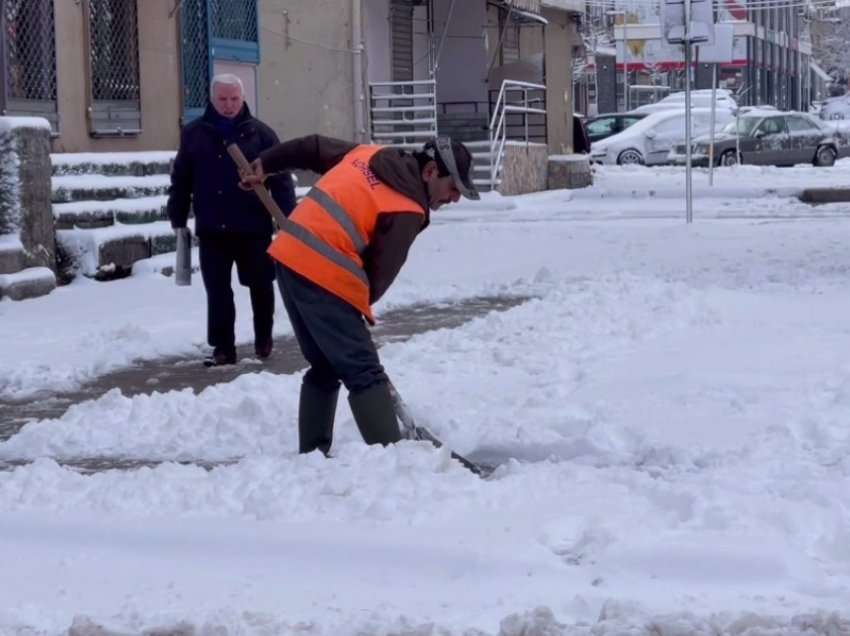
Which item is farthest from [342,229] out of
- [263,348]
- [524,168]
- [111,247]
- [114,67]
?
[524,168]

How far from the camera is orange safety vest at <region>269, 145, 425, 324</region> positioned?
20.0 ft

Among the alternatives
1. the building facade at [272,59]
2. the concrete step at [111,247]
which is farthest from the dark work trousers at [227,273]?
the building facade at [272,59]

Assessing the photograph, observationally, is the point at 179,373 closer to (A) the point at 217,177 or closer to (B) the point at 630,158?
(A) the point at 217,177

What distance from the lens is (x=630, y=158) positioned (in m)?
39.1

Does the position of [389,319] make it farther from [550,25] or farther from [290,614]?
[550,25]

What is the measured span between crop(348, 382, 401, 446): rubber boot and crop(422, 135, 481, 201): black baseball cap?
0.80 meters

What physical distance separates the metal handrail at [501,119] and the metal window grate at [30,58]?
475 inches

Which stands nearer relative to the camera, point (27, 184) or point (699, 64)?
point (27, 184)

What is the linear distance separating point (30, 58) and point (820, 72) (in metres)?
80.8

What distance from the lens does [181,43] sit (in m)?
16.7

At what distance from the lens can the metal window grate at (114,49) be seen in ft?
50.4

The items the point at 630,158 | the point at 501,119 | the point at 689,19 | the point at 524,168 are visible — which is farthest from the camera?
the point at 630,158

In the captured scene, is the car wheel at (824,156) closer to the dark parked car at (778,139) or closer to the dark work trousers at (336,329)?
the dark parked car at (778,139)

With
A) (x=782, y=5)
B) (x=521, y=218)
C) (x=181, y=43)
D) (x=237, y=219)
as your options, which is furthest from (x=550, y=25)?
(x=782, y=5)
